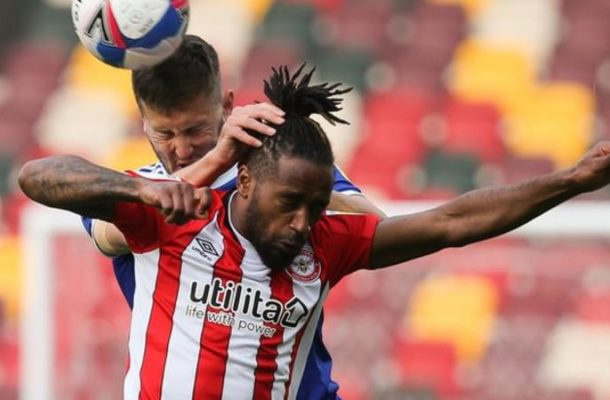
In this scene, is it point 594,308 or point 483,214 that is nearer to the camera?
point 483,214

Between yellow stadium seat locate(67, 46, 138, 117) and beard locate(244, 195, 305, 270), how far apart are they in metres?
11.4

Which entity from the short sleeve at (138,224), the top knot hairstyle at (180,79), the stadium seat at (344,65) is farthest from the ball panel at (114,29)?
the stadium seat at (344,65)

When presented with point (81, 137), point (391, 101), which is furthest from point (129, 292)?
point (81, 137)

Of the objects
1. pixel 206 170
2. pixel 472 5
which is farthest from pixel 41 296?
pixel 472 5

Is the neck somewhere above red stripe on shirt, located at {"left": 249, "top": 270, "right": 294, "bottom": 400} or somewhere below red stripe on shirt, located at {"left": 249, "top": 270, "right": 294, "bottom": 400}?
above

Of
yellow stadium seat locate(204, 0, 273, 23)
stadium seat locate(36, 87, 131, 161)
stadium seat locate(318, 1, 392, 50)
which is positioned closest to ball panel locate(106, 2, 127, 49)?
stadium seat locate(36, 87, 131, 161)

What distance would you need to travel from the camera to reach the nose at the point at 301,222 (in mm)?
4297

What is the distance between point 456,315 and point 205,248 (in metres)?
5.42

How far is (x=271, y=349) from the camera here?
461 cm

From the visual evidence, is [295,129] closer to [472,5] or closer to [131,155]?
[131,155]

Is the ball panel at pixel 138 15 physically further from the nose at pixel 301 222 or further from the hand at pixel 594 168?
the hand at pixel 594 168

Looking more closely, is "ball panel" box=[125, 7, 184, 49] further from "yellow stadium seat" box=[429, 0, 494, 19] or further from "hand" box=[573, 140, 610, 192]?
"yellow stadium seat" box=[429, 0, 494, 19]

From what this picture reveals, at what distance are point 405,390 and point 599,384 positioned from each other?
1.14 meters

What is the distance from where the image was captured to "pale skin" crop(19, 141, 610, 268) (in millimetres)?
4195
